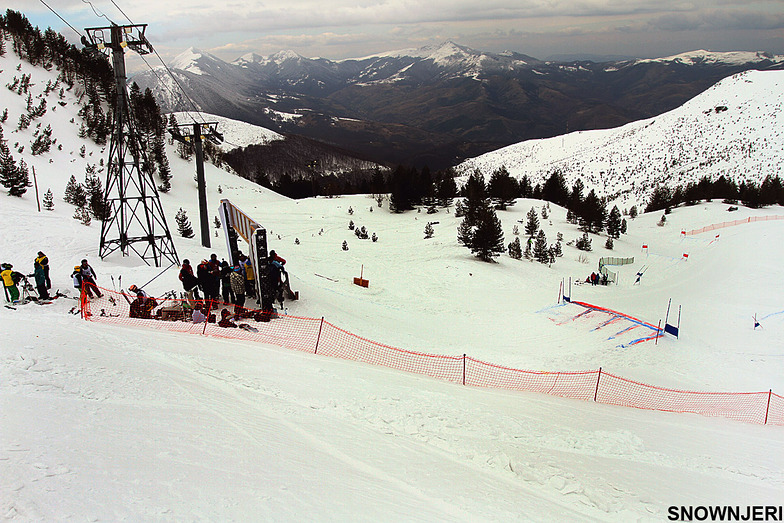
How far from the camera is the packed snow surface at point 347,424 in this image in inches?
202

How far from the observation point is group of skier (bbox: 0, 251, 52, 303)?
10969mm

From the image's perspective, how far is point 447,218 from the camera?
46.5 m

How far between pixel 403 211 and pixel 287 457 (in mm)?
50805

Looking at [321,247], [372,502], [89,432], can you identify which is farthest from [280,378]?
[321,247]

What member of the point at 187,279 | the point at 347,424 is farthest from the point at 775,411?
the point at 187,279

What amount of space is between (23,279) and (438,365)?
11655 millimetres

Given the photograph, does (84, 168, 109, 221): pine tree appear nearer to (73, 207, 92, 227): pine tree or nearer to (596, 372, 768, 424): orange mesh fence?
(73, 207, 92, 227): pine tree

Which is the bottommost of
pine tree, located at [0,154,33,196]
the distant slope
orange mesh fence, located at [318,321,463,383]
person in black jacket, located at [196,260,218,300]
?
orange mesh fence, located at [318,321,463,383]

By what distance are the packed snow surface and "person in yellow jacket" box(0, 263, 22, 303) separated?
2.28 ft

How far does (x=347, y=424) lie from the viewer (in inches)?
300

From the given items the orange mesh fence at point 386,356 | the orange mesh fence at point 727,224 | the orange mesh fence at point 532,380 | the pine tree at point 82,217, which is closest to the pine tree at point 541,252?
the orange mesh fence at point 532,380

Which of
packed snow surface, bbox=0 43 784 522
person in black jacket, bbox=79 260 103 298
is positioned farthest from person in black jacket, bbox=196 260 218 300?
person in black jacket, bbox=79 260 103 298

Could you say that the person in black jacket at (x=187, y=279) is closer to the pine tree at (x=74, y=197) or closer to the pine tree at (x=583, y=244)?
the pine tree at (x=74, y=197)

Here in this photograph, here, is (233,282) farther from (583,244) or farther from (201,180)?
(583,244)
